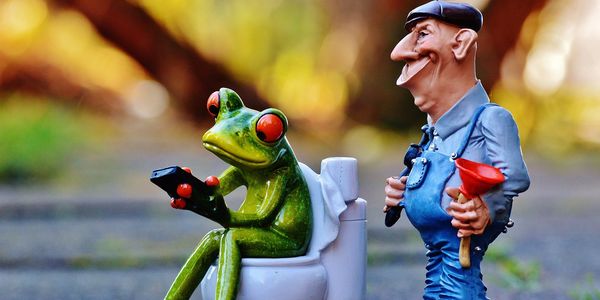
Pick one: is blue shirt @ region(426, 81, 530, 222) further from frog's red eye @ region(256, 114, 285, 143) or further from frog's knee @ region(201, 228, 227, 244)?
frog's knee @ region(201, 228, 227, 244)

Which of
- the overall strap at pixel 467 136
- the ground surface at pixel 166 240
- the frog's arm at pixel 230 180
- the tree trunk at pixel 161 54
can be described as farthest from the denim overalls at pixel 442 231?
the tree trunk at pixel 161 54

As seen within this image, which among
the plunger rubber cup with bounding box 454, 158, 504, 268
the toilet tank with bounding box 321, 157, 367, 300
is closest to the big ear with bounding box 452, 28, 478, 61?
the plunger rubber cup with bounding box 454, 158, 504, 268

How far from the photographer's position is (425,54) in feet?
6.52

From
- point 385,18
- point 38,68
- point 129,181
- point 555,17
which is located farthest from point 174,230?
point 38,68

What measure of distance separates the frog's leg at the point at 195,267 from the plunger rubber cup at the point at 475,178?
558 millimetres

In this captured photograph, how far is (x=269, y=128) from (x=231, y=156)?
11 centimetres

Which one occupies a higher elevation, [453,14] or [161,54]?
[161,54]

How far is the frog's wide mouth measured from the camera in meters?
1.97

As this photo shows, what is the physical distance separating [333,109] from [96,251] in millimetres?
3789

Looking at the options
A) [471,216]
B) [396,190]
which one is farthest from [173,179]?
[471,216]

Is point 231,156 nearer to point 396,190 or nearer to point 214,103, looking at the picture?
point 214,103

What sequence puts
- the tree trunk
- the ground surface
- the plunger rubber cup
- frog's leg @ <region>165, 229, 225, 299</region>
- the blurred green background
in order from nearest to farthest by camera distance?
the plunger rubber cup < frog's leg @ <region>165, 229, 225, 299</region> < the ground surface < the blurred green background < the tree trunk

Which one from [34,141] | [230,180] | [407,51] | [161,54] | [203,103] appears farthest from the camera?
[203,103]

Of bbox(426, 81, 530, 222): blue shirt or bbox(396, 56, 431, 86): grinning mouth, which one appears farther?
bbox(396, 56, 431, 86): grinning mouth
